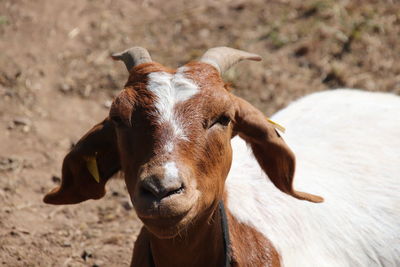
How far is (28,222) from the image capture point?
6086 millimetres

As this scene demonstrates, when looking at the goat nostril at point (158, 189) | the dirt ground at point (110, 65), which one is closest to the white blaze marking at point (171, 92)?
the goat nostril at point (158, 189)

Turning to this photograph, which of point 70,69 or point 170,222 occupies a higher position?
point 170,222

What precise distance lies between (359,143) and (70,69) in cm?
452

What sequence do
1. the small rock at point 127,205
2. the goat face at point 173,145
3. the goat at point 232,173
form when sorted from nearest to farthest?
the goat face at point 173,145
the goat at point 232,173
the small rock at point 127,205

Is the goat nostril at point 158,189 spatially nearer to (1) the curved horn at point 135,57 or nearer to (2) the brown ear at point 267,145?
(2) the brown ear at point 267,145

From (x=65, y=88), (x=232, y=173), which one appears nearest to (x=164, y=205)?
(x=232, y=173)

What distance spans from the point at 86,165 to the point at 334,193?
6.12ft

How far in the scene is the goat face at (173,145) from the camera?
Answer: 3.34m

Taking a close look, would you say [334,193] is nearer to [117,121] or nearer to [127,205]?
[117,121]

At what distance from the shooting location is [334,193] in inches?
193

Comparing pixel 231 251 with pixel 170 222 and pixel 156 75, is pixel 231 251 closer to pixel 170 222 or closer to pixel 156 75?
pixel 170 222

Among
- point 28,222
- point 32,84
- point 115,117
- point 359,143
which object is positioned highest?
point 115,117

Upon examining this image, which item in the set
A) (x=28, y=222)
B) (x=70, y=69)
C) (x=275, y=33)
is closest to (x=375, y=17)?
(x=275, y=33)

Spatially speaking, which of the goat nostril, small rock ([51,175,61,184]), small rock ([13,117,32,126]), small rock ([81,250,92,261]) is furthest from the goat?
small rock ([13,117,32,126])
